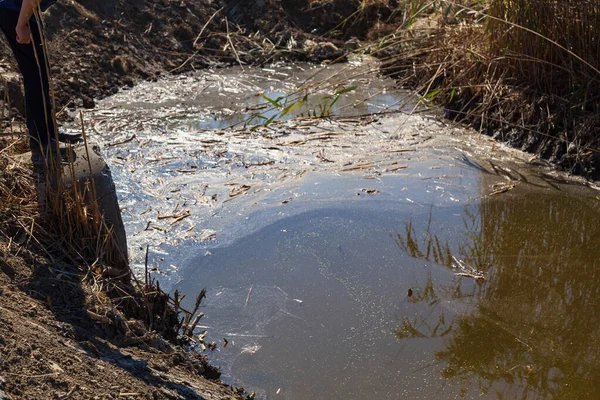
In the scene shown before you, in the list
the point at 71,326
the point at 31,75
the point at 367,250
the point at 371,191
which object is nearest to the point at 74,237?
the point at 71,326

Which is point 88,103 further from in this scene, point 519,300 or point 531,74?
point 519,300

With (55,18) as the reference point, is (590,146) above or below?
below

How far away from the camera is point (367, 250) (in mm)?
4414

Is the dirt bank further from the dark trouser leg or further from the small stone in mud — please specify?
the small stone in mud

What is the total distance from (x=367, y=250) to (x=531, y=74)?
8.53ft

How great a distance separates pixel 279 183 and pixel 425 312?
71.4 inches

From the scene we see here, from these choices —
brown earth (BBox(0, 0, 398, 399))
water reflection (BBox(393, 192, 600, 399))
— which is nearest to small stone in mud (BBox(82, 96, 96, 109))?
brown earth (BBox(0, 0, 398, 399))

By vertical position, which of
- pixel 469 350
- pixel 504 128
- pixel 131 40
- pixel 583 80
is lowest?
pixel 469 350

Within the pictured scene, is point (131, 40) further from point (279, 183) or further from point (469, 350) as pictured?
point (469, 350)

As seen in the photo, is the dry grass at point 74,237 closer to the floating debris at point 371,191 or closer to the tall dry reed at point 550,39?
the floating debris at point 371,191

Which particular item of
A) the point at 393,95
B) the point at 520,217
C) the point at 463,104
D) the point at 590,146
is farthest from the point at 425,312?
the point at 393,95

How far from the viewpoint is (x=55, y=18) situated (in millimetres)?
7742

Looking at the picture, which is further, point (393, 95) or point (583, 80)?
point (393, 95)

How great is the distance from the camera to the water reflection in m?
3.34
